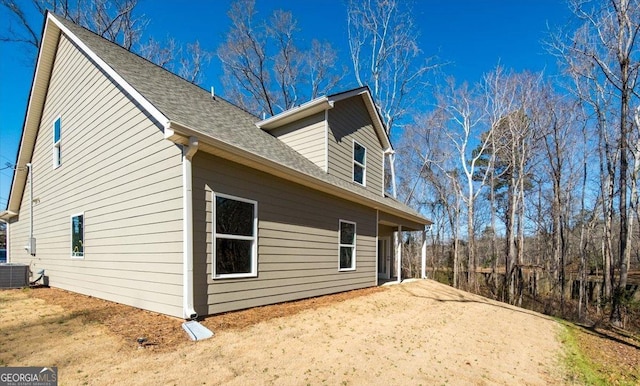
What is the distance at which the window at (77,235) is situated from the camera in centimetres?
763

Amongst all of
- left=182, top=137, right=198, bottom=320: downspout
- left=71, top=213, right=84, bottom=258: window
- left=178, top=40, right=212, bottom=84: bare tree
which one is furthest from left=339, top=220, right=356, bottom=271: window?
left=178, top=40, right=212, bottom=84: bare tree

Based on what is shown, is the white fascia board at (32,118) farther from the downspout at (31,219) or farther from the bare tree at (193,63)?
the bare tree at (193,63)

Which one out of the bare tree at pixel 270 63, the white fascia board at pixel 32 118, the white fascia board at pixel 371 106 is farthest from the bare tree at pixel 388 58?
the white fascia board at pixel 32 118

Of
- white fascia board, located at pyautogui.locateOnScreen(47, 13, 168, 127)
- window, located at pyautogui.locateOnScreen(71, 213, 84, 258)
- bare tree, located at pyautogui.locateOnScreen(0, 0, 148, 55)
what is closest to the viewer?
white fascia board, located at pyautogui.locateOnScreen(47, 13, 168, 127)

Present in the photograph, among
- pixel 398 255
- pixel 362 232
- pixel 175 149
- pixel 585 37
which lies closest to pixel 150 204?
pixel 175 149

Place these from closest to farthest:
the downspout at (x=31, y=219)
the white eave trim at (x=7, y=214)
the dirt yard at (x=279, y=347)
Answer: the dirt yard at (x=279, y=347), the downspout at (x=31, y=219), the white eave trim at (x=7, y=214)

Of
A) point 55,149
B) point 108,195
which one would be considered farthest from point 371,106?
point 55,149

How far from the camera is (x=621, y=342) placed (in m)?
7.16

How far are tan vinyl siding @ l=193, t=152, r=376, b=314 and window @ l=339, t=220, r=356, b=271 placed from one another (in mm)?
179

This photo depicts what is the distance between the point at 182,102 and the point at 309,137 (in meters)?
3.66

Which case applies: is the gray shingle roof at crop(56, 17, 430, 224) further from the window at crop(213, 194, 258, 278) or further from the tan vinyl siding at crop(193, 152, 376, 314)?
the window at crop(213, 194, 258, 278)

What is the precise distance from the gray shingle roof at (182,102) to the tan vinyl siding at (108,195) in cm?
44

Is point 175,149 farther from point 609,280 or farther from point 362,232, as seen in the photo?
point 609,280

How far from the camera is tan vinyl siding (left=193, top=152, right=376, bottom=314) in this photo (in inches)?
205
